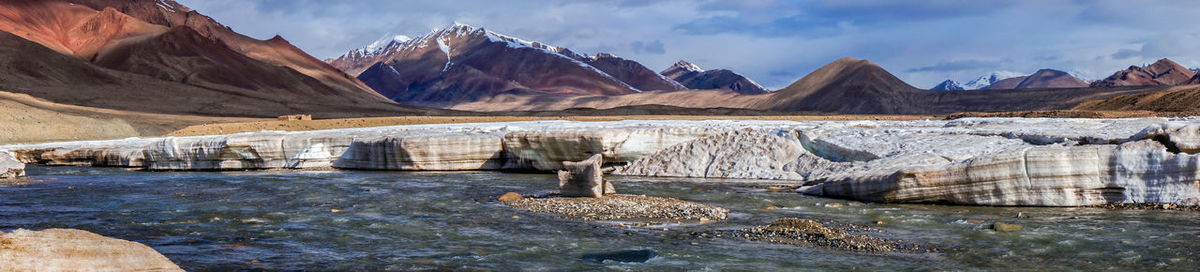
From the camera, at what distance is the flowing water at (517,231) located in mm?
9367

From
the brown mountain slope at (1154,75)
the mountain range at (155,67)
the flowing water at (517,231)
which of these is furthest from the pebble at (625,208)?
the brown mountain slope at (1154,75)

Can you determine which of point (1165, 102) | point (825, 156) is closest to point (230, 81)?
point (1165, 102)

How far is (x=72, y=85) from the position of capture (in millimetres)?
91062

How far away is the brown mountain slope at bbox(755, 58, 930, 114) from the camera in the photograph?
4065 inches

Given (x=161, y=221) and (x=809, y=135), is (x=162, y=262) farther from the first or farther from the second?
(x=809, y=135)

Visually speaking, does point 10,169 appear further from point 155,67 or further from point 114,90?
point 155,67

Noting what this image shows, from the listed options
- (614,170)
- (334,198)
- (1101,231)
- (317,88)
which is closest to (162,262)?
(334,198)

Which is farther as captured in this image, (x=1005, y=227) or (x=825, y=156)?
(x=825, y=156)

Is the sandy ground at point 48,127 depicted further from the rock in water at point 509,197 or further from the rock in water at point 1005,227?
the rock in water at point 1005,227

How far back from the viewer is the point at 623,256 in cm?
970

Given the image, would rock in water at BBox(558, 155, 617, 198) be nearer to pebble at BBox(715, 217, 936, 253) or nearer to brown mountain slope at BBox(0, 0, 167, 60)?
pebble at BBox(715, 217, 936, 253)

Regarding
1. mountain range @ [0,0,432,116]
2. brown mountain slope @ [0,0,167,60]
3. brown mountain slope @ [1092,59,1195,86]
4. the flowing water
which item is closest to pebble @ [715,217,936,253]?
the flowing water

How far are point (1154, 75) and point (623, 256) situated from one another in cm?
18303

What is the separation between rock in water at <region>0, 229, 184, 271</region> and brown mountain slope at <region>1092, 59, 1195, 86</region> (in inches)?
6858
